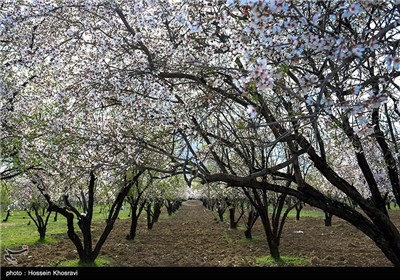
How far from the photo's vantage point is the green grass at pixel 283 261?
1324 centimetres

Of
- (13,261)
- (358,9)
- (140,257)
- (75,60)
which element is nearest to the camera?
(358,9)

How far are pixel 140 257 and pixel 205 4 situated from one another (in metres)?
12.3

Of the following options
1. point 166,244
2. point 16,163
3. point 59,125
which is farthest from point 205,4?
point 166,244

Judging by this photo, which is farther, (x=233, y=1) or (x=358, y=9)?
(x=233, y=1)

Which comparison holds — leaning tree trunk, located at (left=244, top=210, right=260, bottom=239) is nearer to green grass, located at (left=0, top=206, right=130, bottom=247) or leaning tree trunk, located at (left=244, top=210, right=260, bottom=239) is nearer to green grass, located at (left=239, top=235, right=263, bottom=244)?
green grass, located at (left=239, top=235, right=263, bottom=244)

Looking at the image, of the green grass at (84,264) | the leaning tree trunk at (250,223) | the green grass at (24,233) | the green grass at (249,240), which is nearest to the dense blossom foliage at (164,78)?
the green grass at (84,264)

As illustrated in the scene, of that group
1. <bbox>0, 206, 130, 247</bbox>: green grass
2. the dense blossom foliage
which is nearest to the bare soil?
<bbox>0, 206, 130, 247</bbox>: green grass

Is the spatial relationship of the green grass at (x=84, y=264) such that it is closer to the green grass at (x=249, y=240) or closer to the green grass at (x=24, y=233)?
the green grass at (x=24, y=233)

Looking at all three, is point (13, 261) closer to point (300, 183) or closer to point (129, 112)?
point (129, 112)

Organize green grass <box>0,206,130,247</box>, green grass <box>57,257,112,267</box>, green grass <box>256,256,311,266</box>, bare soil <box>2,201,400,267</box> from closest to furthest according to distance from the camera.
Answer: green grass <box>57,257,112,267</box> → green grass <box>256,256,311,266</box> → bare soil <box>2,201,400,267</box> → green grass <box>0,206,130,247</box>

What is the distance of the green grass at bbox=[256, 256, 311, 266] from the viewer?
13.2 meters

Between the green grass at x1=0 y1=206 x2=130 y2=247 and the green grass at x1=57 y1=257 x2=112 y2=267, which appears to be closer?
the green grass at x1=57 y1=257 x2=112 y2=267

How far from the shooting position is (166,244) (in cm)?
A: 1930

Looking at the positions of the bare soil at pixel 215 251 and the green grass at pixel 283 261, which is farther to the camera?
the bare soil at pixel 215 251
